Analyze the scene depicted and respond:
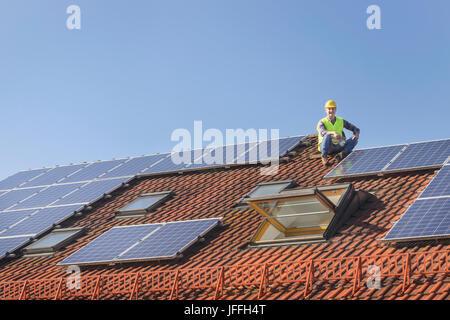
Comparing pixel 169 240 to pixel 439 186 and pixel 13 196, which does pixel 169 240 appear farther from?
pixel 13 196

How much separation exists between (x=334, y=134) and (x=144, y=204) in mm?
6784

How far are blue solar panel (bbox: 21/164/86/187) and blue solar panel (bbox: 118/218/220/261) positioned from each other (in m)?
10.7

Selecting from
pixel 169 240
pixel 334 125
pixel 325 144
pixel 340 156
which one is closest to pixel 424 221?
pixel 169 240

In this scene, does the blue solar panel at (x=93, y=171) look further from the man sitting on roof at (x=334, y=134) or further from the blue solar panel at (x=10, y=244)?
the man sitting on roof at (x=334, y=134)

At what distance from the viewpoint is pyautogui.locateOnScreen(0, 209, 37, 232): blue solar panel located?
25469mm

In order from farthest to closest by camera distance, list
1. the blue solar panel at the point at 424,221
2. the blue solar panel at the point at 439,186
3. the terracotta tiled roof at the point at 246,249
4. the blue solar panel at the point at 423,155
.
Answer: the blue solar panel at the point at 423,155
the blue solar panel at the point at 439,186
the blue solar panel at the point at 424,221
the terracotta tiled roof at the point at 246,249

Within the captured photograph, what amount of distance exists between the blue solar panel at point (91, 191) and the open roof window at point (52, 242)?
2.26 meters

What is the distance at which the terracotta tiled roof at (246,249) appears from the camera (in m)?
15.2

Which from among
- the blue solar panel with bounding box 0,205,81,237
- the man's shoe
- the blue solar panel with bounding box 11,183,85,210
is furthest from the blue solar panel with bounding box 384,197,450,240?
the blue solar panel with bounding box 11,183,85,210

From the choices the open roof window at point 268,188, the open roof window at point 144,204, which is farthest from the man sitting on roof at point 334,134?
the open roof window at point 144,204

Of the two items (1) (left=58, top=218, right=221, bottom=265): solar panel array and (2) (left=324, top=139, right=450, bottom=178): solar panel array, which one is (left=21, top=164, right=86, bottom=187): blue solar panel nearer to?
(1) (left=58, top=218, right=221, bottom=265): solar panel array

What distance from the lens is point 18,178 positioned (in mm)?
32188
